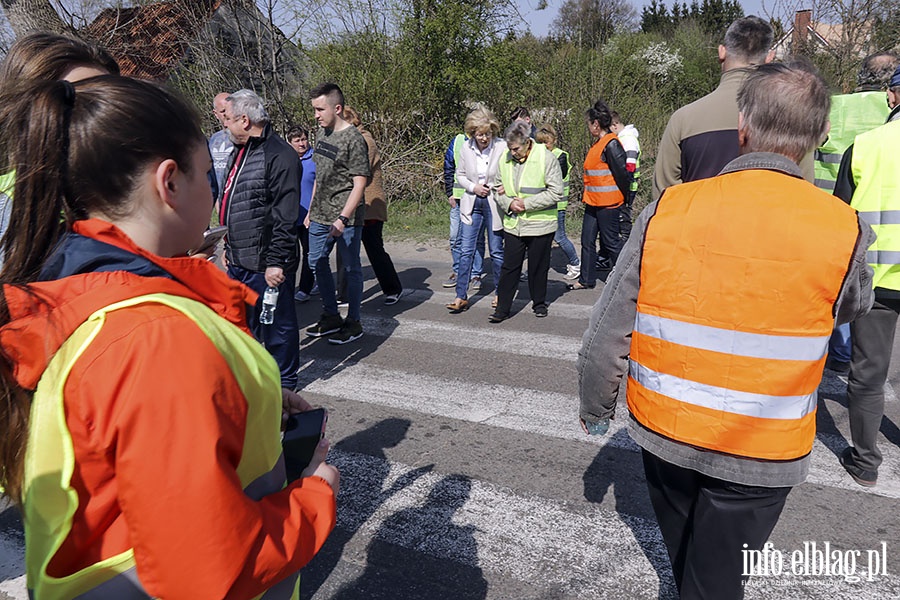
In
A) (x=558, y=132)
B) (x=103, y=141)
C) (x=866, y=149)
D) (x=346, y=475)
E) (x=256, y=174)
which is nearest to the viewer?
(x=103, y=141)

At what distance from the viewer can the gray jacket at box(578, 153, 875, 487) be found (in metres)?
1.93

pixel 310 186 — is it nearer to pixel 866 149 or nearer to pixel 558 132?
pixel 866 149

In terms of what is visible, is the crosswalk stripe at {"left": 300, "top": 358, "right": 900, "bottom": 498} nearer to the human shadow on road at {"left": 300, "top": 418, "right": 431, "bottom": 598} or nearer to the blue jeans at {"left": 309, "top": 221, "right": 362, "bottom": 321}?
the human shadow on road at {"left": 300, "top": 418, "right": 431, "bottom": 598}

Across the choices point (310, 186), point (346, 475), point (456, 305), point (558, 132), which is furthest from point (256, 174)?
point (558, 132)

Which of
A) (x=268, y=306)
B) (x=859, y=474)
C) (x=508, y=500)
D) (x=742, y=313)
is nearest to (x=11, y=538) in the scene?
(x=268, y=306)

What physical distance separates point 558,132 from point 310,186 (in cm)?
632

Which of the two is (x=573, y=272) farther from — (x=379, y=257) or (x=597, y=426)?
(x=597, y=426)

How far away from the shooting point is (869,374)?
3438 mm

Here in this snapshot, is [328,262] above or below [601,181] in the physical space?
below

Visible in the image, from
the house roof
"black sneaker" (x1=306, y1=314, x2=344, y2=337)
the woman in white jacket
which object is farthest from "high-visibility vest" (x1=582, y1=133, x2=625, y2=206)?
the house roof

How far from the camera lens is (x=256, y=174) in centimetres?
431

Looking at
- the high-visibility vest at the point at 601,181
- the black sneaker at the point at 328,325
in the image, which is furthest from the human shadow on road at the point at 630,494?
the high-visibility vest at the point at 601,181

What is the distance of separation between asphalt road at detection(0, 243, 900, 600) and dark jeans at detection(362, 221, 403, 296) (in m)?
1.75

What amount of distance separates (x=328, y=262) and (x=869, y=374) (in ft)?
13.6
